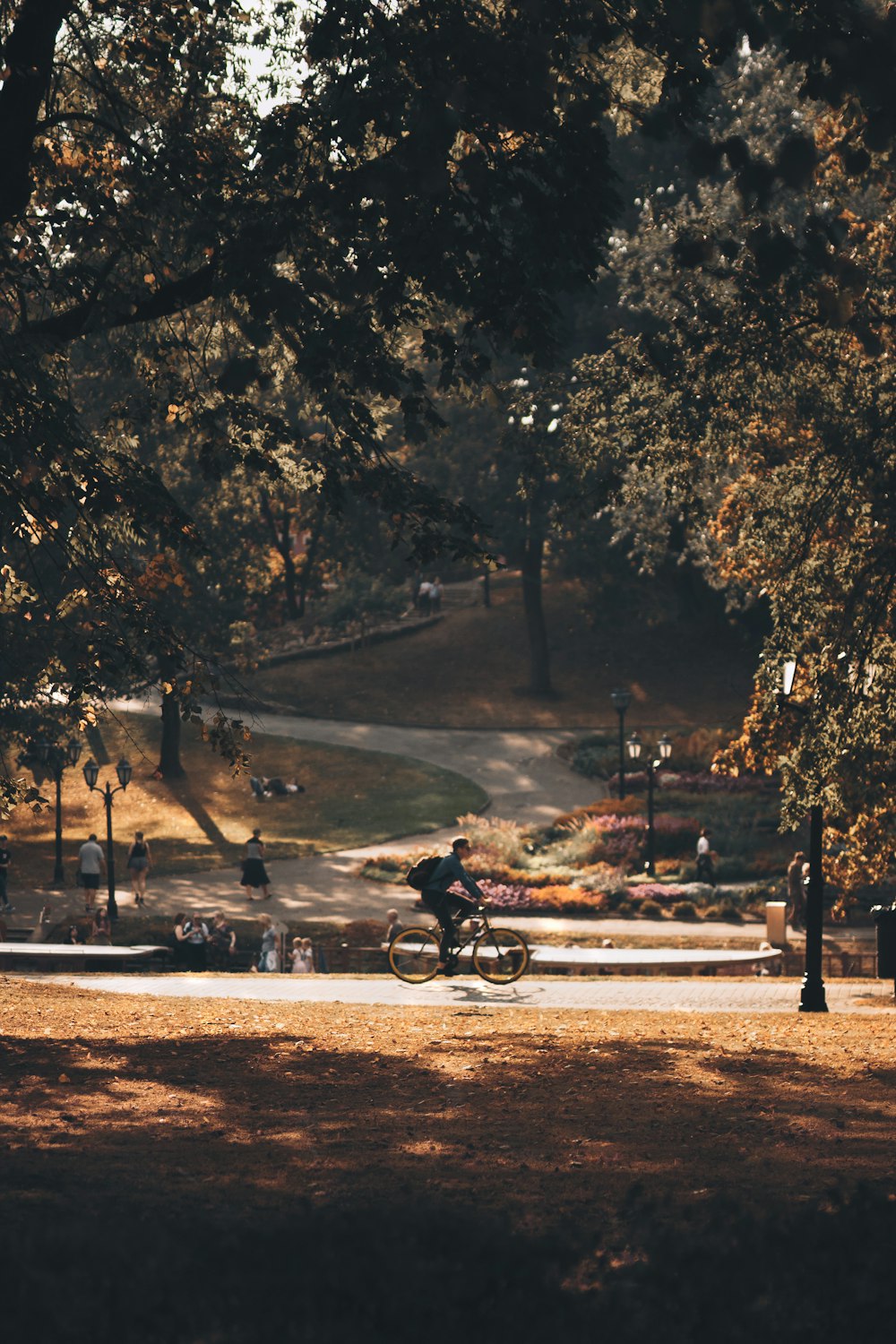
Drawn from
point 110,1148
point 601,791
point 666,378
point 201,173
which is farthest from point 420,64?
point 601,791

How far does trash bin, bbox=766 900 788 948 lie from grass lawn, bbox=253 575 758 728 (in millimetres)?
23033

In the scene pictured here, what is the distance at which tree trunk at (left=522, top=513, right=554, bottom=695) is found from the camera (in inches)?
2099

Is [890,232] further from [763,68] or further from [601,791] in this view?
[763,68]

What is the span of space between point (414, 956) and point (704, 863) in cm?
1423

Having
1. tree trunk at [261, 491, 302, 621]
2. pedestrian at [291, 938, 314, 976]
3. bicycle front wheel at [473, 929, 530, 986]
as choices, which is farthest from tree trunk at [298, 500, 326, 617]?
bicycle front wheel at [473, 929, 530, 986]

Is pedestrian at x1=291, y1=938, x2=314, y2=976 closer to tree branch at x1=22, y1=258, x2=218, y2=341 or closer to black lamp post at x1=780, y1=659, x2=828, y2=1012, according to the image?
black lamp post at x1=780, y1=659, x2=828, y2=1012

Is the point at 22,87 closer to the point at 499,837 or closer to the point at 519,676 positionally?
the point at 499,837

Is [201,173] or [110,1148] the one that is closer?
[110,1148]

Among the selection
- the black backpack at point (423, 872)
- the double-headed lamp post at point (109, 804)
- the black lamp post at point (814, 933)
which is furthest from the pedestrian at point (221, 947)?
the black lamp post at point (814, 933)

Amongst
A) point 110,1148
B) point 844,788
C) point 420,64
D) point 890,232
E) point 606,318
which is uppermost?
point 606,318

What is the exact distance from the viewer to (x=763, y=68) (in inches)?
2021

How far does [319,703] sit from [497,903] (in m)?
23.8

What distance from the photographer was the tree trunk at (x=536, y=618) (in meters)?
53.3

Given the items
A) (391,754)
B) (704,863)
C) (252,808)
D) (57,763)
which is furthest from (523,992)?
(391,754)
